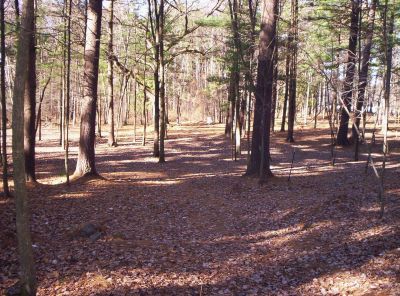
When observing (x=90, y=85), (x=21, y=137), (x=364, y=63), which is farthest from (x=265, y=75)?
(x=21, y=137)

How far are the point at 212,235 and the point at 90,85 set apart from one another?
6.84 metres

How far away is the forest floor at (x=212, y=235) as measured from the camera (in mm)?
5887

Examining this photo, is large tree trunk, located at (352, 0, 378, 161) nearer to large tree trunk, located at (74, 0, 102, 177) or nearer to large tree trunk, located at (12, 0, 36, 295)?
large tree trunk, located at (12, 0, 36, 295)

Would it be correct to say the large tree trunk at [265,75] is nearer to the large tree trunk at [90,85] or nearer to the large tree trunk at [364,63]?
the large tree trunk at [364,63]

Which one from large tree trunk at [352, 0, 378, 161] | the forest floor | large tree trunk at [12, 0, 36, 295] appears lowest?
the forest floor

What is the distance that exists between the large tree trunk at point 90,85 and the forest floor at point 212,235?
0.82 meters

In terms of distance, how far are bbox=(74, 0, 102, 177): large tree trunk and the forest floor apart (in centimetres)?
82

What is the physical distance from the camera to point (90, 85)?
1212cm

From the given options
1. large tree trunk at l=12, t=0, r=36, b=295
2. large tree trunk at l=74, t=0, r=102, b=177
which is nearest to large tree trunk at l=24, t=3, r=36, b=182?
large tree trunk at l=74, t=0, r=102, b=177

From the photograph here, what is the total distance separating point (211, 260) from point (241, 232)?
188 cm

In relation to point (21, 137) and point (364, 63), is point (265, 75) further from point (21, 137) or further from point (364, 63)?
point (21, 137)

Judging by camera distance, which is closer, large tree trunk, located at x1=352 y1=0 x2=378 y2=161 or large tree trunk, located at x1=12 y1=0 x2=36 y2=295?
large tree trunk, located at x1=12 y1=0 x2=36 y2=295

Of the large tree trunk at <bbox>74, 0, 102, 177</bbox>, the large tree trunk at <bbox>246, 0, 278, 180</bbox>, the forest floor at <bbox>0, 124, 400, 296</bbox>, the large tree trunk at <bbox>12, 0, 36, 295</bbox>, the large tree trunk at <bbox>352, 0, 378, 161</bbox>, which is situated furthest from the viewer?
the large tree trunk at <bbox>246, 0, 278, 180</bbox>

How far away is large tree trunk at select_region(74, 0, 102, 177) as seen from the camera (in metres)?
12.1
